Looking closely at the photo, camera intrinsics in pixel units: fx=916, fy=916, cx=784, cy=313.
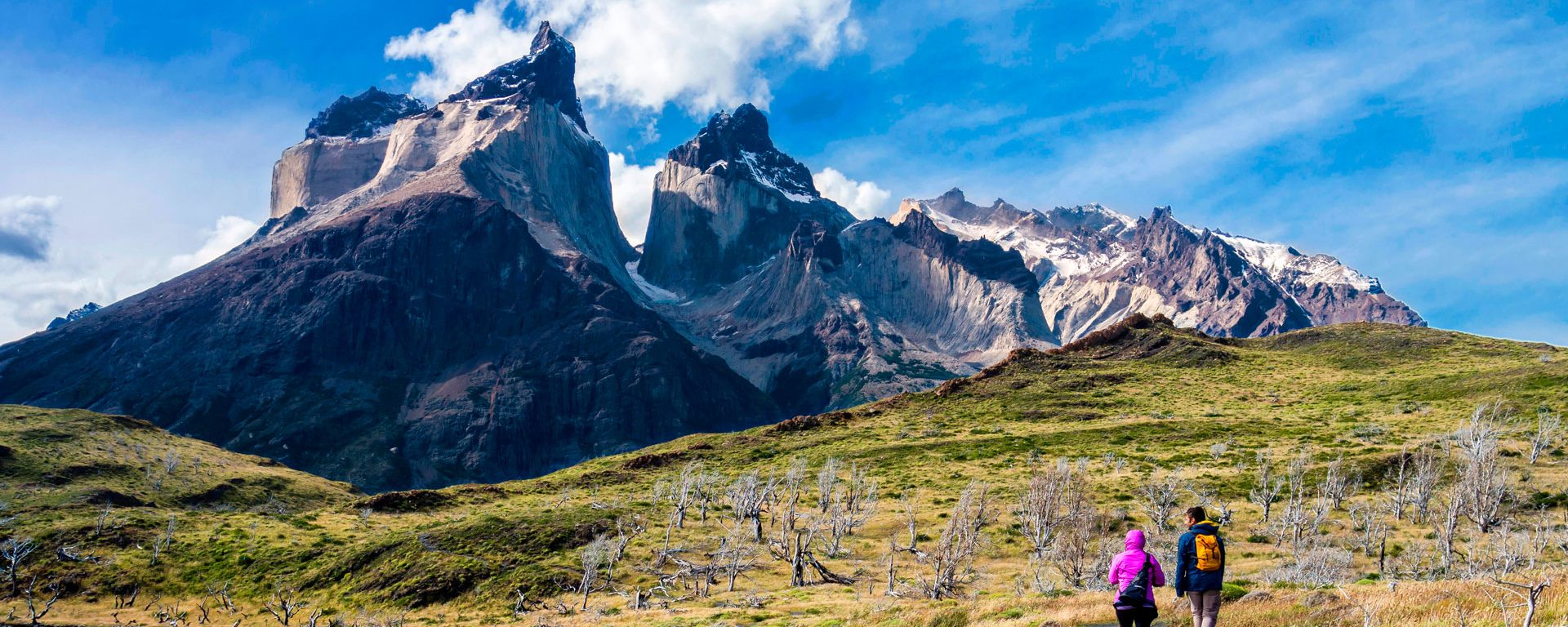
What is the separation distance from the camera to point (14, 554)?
61.6 meters

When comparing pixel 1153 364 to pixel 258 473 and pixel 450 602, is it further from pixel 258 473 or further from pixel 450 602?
pixel 258 473

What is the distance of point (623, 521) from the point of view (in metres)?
68.1

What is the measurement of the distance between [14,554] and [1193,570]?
74511 mm

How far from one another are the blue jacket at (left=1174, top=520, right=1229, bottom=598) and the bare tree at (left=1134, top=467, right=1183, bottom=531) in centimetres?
4010

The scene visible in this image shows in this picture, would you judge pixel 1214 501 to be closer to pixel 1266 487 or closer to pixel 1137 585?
pixel 1266 487

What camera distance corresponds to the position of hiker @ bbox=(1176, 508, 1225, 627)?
18.8 meters

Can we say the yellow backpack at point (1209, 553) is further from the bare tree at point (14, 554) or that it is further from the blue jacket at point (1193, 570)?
the bare tree at point (14, 554)

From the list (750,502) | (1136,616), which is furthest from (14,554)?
(1136,616)

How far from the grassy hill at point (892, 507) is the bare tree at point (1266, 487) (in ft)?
3.43

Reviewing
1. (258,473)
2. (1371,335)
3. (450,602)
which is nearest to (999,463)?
(450,602)

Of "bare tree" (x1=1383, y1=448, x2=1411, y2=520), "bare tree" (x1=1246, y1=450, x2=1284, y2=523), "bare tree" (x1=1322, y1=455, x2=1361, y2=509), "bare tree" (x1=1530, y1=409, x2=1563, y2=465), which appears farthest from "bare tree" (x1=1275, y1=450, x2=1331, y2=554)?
"bare tree" (x1=1530, y1=409, x2=1563, y2=465)

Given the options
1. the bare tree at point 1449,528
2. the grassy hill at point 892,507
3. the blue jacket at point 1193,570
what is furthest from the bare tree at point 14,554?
the bare tree at point 1449,528

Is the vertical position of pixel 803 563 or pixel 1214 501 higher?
pixel 1214 501

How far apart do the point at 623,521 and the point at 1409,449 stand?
56.1 m
